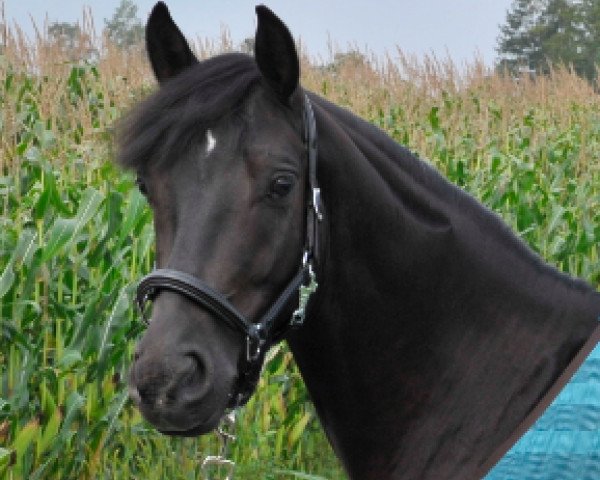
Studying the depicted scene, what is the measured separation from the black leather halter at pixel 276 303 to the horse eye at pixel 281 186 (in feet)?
0.29

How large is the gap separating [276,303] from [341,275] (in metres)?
0.25

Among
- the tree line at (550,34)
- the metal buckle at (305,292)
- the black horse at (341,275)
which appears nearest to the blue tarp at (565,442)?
the black horse at (341,275)

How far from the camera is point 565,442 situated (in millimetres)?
2586

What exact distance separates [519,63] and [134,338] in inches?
2634

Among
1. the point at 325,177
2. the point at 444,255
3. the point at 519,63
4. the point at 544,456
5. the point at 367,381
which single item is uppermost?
the point at 519,63

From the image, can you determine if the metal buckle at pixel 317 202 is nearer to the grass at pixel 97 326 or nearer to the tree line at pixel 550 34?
the grass at pixel 97 326

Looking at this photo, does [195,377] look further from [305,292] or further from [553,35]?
[553,35]

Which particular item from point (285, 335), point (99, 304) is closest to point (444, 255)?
point (285, 335)

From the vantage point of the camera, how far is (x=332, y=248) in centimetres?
282

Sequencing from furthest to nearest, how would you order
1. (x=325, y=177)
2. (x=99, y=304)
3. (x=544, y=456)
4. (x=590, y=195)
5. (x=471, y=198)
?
1. (x=590, y=195)
2. (x=99, y=304)
3. (x=471, y=198)
4. (x=325, y=177)
5. (x=544, y=456)

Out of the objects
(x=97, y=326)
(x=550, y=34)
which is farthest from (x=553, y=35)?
(x=97, y=326)

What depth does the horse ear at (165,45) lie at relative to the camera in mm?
2934

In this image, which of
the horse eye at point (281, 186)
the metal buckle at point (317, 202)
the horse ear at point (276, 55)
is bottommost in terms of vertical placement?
the metal buckle at point (317, 202)

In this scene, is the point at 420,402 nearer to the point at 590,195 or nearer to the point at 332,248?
the point at 332,248
